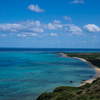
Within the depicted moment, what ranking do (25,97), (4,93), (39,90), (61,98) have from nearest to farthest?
1. (61,98)
2. (25,97)
3. (4,93)
4. (39,90)

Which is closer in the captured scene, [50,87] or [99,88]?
[99,88]

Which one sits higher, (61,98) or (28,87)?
(61,98)

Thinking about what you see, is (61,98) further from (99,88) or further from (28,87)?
(28,87)

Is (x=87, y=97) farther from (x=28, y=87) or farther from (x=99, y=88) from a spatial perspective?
(x=28, y=87)

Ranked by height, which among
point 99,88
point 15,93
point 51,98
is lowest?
point 15,93

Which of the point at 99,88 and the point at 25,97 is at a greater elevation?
the point at 99,88

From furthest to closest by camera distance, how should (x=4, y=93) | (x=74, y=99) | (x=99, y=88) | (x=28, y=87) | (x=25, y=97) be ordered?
1. (x=28, y=87)
2. (x=4, y=93)
3. (x=25, y=97)
4. (x=99, y=88)
5. (x=74, y=99)

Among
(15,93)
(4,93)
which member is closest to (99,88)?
(15,93)

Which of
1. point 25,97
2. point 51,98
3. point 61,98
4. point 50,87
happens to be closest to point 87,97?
point 61,98

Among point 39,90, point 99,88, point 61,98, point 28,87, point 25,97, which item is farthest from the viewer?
point 28,87
